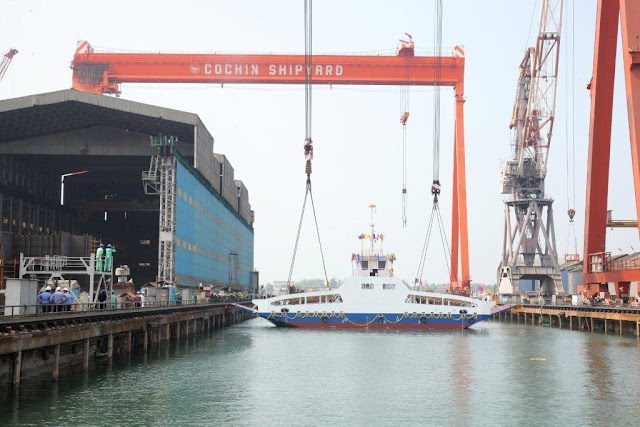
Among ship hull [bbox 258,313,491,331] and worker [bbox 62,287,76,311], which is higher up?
worker [bbox 62,287,76,311]

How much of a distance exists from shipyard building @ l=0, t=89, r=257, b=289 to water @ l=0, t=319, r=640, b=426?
19.3m

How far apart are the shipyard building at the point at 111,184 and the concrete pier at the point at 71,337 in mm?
14466

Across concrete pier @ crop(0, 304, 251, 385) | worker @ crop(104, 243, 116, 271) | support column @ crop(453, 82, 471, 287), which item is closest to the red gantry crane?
support column @ crop(453, 82, 471, 287)

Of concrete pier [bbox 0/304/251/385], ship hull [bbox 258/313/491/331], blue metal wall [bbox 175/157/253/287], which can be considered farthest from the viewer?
ship hull [bbox 258/313/491/331]

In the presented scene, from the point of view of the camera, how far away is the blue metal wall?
224 feet

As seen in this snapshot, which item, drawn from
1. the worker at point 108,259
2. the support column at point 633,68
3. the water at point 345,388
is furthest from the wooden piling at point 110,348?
the support column at point 633,68

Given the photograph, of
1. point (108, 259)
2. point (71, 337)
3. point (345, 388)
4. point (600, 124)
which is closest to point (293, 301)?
point (108, 259)

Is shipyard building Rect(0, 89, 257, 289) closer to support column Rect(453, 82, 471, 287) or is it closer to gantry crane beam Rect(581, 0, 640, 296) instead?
support column Rect(453, 82, 471, 287)

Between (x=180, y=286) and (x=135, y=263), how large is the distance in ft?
84.6

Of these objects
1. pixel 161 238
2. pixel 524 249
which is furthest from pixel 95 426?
pixel 524 249

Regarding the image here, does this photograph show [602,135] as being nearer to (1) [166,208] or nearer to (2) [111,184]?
(1) [166,208]

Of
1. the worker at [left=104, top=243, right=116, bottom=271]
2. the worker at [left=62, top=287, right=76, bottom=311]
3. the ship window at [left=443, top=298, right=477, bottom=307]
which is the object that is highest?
the worker at [left=104, top=243, right=116, bottom=271]

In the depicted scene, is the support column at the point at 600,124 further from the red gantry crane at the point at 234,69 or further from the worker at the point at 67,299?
the worker at the point at 67,299

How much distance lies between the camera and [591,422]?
2578 cm
